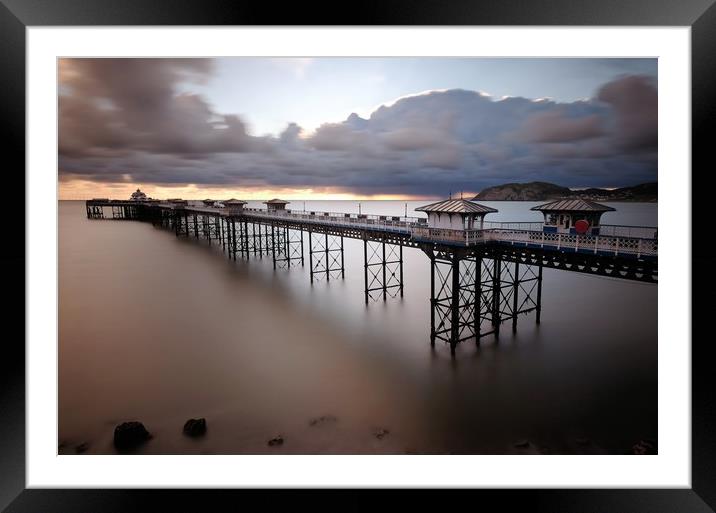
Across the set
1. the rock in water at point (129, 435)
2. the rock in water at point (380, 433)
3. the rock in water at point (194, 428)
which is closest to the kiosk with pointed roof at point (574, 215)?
the rock in water at point (380, 433)

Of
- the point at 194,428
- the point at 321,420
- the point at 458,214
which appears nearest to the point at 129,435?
the point at 194,428

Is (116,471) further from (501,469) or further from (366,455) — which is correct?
(501,469)

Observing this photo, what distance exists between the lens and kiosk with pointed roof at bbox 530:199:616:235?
27.6 feet

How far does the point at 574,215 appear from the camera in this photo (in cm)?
866

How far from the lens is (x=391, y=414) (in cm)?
789

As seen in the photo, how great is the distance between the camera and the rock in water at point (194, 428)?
24.3 feet

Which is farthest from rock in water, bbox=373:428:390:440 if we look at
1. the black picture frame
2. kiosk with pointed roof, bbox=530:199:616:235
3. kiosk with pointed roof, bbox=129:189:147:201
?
kiosk with pointed roof, bbox=129:189:147:201

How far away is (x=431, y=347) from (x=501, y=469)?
4.69 metres

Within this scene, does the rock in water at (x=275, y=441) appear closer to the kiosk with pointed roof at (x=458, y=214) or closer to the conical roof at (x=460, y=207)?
the kiosk with pointed roof at (x=458, y=214)

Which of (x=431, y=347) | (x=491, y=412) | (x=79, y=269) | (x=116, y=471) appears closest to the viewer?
(x=116, y=471)

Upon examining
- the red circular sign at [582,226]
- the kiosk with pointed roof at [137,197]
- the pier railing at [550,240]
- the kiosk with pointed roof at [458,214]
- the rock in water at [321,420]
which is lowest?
the rock in water at [321,420]

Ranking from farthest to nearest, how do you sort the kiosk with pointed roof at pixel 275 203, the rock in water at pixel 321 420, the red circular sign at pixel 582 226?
the kiosk with pointed roof at pixel 275 203 < the red circular sign at pixel 582 226 < the rock in water at pixel 321 420
